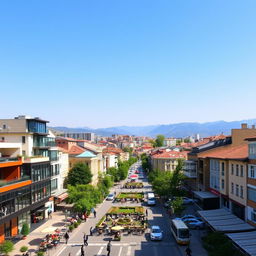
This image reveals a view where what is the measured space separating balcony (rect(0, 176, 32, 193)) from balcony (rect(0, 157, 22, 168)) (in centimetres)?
213

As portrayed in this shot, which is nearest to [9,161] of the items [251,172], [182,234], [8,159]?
[8,159]

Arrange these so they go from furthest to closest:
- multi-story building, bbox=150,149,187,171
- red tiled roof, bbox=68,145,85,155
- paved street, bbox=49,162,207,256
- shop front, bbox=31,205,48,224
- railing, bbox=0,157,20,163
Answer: multi-story building, bbox=150,149,187,171 < red tiled roof, bbox=68,145,85,155 < shop front, bbox=31,205,48,224 < railing, bbox=0,157,20,163 < paved street, bbox=49,162,207,256

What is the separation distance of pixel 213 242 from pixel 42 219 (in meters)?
31.0

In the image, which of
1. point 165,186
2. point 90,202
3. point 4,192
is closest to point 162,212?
point 165,186

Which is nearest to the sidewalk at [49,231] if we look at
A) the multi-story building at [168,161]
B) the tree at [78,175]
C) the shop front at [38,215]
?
the shop front at [38,215]

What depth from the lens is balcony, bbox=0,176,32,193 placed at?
3473cm

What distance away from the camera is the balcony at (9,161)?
37.2m

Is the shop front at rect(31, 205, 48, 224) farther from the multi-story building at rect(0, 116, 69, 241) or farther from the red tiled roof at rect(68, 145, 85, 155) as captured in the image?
the red tiled roof at rect(68, 145, 85, 155)

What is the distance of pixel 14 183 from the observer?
37.5 m

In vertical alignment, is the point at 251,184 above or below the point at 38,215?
above

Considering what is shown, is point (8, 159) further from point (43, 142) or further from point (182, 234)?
point (182, 234)

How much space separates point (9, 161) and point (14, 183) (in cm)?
319

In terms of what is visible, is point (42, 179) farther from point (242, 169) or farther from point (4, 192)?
point (242, 169)

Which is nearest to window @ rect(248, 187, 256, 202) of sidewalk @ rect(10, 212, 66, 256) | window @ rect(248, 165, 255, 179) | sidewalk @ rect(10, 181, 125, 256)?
window @ rect(248, 165, 255, 179)
